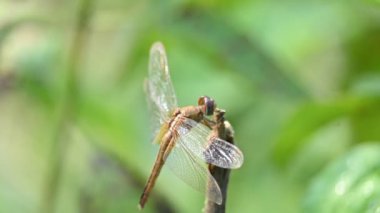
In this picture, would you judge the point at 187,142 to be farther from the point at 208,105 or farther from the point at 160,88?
the point at 160,88

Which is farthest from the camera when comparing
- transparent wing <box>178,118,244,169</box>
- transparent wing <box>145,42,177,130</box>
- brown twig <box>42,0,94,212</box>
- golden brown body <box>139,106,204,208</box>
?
brown twig <box>42,0,94,212</box>

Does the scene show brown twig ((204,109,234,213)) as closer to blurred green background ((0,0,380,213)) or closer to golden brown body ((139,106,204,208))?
golden brown body ((139,106,204,208))

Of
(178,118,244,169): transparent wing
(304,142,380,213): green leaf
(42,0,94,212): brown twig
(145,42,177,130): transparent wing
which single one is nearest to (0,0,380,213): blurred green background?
(42,0,94,212): brown twig

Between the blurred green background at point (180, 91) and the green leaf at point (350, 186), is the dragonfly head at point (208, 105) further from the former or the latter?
the blurred green background at point (180, 91)

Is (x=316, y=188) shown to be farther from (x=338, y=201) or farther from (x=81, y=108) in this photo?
(x=81, y=108)

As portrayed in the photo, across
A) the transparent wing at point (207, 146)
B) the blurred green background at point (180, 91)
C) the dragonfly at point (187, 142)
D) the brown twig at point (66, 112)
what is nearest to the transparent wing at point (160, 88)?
the dragonfly at point (187, 142)

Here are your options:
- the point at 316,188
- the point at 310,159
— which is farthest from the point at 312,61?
the point at 316,188

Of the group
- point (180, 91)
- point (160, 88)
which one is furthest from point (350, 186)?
point (180, 91)
